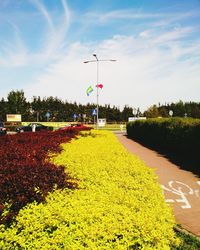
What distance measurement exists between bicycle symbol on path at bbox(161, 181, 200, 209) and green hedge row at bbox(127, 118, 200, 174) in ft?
8.55

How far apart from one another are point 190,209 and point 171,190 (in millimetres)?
1941

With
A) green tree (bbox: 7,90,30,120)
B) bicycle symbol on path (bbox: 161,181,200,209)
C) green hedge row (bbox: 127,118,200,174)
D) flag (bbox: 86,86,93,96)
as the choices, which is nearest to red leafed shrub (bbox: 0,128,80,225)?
bicycle symbol on path (bbox: 161,181,200,209)

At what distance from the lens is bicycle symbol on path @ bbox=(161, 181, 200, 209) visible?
8.91m

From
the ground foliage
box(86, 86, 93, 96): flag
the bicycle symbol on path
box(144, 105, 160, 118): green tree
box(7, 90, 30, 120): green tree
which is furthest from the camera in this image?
box(144, 105, 160, 118): green tree

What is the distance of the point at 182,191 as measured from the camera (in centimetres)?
1012

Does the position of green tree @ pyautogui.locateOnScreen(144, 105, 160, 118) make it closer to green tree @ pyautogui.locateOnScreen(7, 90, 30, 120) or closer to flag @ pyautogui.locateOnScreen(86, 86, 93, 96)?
green tree @ pyautogui.locateOnScreen(7, 90, 30, 120)

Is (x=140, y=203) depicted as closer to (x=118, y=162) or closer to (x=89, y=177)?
(x=89, y=177)

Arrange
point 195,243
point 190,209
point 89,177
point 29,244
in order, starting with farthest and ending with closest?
point 190,209 < point 195,243 < point 89,177 < point 29,244

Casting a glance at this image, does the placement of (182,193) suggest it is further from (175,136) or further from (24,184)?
(175,136)

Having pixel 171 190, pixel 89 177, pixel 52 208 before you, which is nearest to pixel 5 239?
pixel 52 208

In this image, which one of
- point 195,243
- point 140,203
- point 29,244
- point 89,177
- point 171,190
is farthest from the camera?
point 171,190

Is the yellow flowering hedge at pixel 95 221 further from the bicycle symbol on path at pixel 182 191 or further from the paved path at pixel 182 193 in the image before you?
the bicycle symbol on path at pixel 182 191

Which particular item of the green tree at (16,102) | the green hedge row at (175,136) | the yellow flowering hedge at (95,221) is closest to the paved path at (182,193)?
the green hedge row at (175,136)

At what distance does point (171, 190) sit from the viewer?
10227 mm
